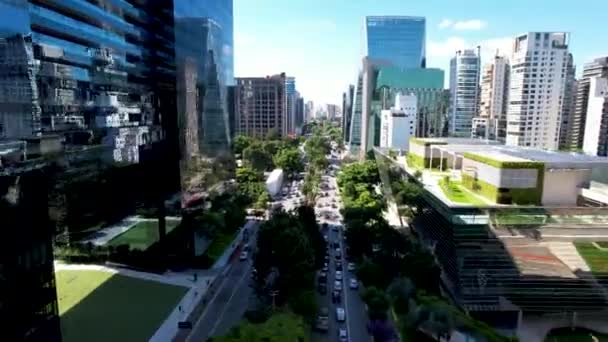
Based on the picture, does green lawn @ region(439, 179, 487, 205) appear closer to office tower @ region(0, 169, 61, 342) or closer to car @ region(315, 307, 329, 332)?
car @ region(315, 307, 329, 332)

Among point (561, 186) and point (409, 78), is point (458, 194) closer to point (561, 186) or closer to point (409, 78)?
point (561, 186)

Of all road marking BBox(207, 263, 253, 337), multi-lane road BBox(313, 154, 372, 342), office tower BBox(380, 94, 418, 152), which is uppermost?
office tower BBox(380, 94, 418, 152)

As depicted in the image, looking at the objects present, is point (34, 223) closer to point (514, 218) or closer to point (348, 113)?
point (514, 218)

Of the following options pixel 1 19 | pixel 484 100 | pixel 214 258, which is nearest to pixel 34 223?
pixel 1 19

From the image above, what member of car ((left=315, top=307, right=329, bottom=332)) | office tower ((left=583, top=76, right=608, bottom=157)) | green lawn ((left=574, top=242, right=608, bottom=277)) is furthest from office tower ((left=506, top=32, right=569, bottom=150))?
car ((left=315, top=307, right=329, bottom=332))

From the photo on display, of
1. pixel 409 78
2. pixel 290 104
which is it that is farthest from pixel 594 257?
pixel 290 104

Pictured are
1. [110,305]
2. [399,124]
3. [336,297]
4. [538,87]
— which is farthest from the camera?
[399,124]
